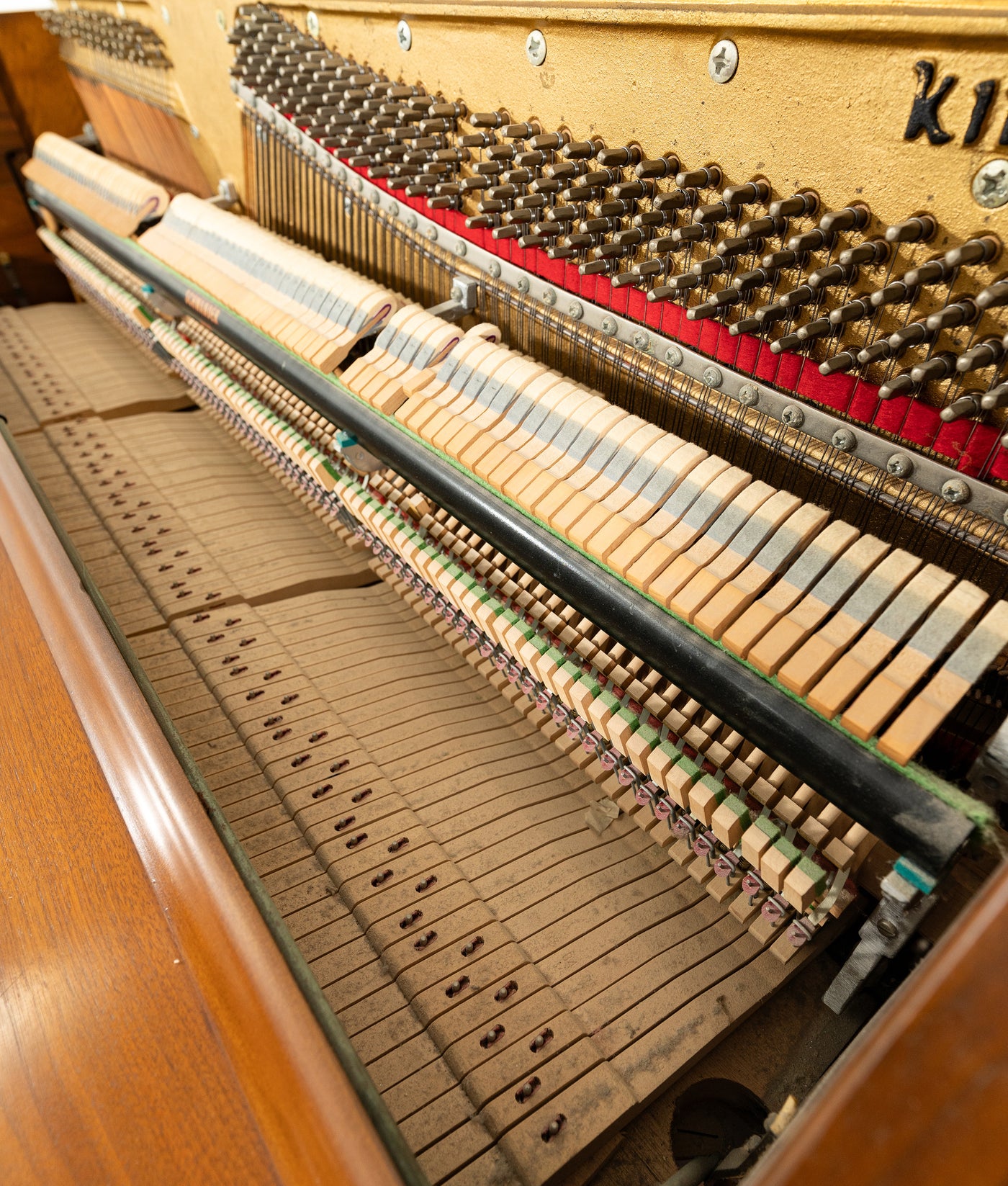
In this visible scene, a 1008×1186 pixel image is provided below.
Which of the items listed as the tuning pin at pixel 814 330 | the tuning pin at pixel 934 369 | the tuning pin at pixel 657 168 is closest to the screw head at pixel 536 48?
the tuning pin at pixel 657 168

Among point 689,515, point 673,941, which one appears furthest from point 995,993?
point 673,941

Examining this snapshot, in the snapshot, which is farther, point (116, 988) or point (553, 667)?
point (553, 667)

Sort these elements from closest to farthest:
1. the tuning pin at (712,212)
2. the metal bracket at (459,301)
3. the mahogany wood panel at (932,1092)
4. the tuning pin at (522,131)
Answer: the mahogany wood panel at (932,1092), the tuning pin at (712,212), the tuning pin at (522,131), the metal bracket at (459,301)

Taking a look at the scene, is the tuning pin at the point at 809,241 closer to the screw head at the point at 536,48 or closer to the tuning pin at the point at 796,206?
the tuning pin at the point at 796,206

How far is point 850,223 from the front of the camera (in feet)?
4.60

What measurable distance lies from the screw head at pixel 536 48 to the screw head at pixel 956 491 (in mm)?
1393

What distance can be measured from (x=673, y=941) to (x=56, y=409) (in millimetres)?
3785

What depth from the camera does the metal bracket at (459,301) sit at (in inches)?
95.1

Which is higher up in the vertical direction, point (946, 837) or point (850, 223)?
point (850, 223)

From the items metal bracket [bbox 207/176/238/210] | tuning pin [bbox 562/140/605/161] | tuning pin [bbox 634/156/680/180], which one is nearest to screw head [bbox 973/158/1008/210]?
tuning pin [bbox 634/156/680/180]

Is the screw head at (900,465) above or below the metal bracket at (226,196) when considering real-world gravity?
below

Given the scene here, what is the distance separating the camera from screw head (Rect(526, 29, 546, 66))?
1.83m

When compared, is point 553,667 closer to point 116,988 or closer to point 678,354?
point 678,354

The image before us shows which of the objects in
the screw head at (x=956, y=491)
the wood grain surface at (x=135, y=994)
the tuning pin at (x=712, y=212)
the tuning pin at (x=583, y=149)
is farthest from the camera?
the tuning pin at (x=583, y=149)
